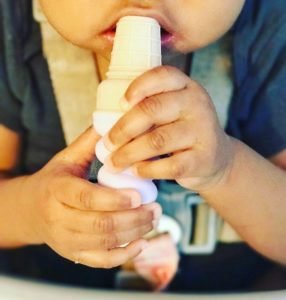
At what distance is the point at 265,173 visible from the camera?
580 mm

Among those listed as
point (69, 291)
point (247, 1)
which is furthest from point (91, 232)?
point (247, 1)

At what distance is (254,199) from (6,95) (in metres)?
0.24

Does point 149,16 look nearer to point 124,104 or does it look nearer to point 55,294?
point 124,104

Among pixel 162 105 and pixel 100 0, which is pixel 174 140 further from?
pixel 100 0

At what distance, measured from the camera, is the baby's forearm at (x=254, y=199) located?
554 mm

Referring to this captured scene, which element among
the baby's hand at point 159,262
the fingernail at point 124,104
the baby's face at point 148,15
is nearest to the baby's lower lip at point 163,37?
the baby's face at point 148,15

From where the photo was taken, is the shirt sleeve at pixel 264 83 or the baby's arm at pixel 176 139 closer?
the baby's arm at pixel 176 139

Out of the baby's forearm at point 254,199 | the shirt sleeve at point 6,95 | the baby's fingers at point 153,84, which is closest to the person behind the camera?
the baby's fingers at point 153,84

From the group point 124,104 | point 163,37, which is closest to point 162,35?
point 163,37

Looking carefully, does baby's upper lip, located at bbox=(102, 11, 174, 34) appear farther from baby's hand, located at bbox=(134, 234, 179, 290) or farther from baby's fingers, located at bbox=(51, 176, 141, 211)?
baby's hand, located at bbox=(134, 234, 179, 290)

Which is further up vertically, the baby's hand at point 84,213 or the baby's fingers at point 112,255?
the baby's hand at point 84,213

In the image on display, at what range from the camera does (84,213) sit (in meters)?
0.49

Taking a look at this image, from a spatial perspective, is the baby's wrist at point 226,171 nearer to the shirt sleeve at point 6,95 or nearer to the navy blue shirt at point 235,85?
the navy blue shirt at point 235,85

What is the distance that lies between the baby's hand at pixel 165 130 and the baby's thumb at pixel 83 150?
7 cm
